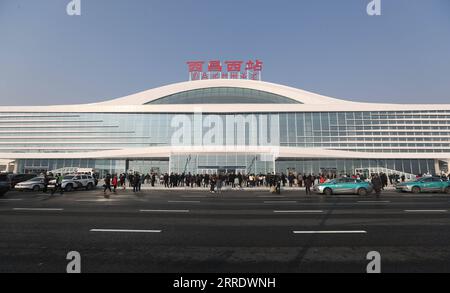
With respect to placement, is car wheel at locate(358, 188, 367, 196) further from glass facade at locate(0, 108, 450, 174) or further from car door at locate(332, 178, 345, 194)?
glass facade at locate(0, 108, 450, 174)

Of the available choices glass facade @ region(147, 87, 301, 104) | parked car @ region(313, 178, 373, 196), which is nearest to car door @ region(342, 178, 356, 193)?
parked car @ region(313, 178, 373, 196)

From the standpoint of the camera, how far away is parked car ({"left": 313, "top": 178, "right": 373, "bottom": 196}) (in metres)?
21.9

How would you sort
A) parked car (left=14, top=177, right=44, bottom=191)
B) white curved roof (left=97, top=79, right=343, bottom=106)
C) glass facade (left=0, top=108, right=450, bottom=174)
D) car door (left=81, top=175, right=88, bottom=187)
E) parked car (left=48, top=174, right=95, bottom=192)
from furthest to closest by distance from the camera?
white curved roof (left=97, top=79, right=343, bottom=106) → glass facade (left=0, top=108, right=450, bottom=174) → car door (left=81, top=175, right=88, bottom=187) → parked car (left=48, top=174, right=95, bottom=192) → parked car (left=14, top=177, right=44, bottom=191)

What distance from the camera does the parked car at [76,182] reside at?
27.0 meters

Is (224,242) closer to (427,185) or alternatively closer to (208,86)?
(427,185)

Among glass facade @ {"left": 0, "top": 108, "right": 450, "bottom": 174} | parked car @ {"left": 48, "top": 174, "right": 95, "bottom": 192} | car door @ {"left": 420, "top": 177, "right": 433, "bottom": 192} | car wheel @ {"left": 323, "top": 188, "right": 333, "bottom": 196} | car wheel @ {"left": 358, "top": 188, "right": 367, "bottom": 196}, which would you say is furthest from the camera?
glass facade @ {"left": 0, "top": 108, "right": 450, "bottom": 174}

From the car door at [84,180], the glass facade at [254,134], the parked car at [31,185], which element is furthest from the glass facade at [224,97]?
the parked car at [31,185]

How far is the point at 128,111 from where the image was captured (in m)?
57.9

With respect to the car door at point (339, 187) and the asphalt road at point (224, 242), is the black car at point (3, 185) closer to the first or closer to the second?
the asphalt road at point (224, 242)

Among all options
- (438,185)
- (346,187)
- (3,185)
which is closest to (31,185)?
(3,185)

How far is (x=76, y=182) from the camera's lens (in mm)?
28297

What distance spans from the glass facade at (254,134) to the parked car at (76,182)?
23634 mm

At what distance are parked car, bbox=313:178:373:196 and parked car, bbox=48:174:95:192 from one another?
23.9 metres
